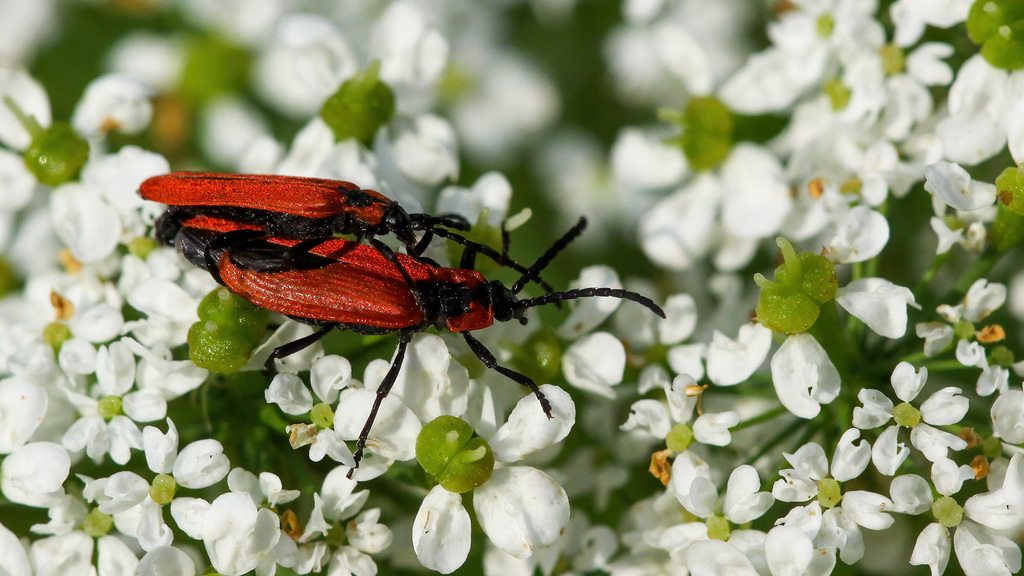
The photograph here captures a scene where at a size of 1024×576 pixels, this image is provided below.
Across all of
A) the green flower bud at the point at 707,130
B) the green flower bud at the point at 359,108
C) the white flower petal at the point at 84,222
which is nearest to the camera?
the white flower petal at the point at 84,222

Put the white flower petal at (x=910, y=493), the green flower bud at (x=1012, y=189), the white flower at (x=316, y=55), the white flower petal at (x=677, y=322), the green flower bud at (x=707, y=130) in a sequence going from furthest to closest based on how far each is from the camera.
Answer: the green flower bud at (x=707, y=130) < the white flower at (x=316, y=55) < the white flower petal at (x=677, y=322) < the green flower bud at (x=1012, y=189) < the white flower petal at (x=910, y=493)

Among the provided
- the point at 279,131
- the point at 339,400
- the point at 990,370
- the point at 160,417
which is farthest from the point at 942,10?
the point at 279,131

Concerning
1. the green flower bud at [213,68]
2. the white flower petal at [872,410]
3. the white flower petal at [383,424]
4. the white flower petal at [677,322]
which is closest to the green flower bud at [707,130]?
the white flower petal at [677,322]

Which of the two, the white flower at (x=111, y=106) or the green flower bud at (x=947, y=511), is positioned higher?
the white flower at (x=111, y=106)

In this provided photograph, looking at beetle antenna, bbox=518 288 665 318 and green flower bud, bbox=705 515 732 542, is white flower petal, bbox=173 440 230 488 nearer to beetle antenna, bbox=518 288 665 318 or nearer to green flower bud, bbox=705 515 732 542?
beetle antenna, bbox=518 288 665 318

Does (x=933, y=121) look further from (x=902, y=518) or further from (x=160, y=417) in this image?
(x=160, y=417)

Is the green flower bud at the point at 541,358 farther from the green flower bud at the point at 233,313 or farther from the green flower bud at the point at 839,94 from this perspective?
the green flower bud at the point at 839,94

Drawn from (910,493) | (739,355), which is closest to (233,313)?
(739,355)
